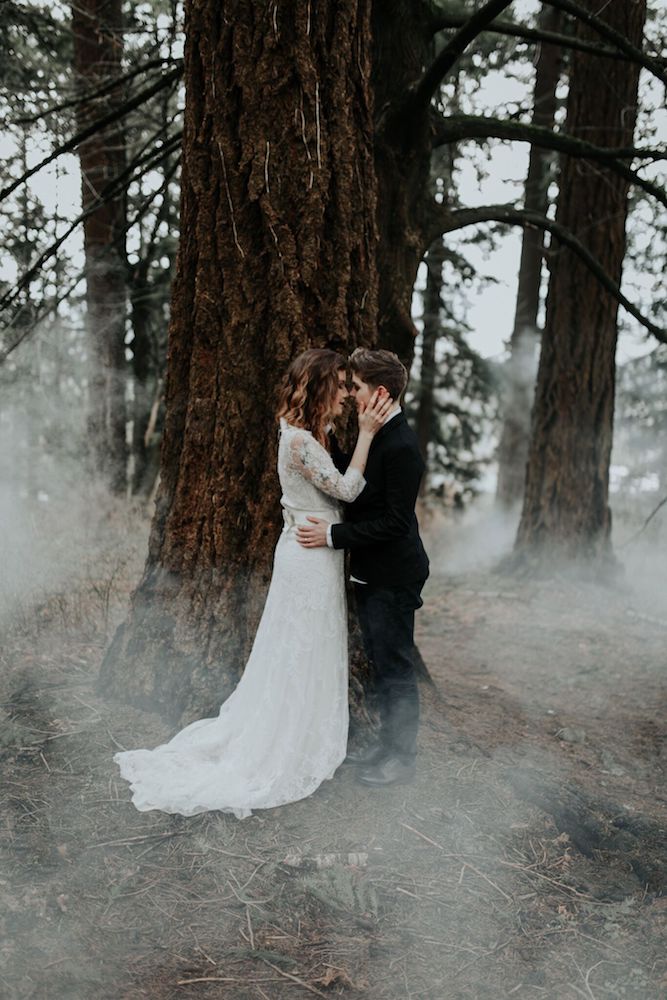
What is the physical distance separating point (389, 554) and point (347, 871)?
4.90ft

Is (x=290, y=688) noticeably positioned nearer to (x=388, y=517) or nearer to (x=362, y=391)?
(x=388, y=517)

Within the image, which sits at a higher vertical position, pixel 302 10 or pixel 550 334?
pixel 302 10

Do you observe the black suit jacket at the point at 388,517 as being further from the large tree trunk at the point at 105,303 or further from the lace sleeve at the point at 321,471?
the large tree trunk at the point at 105,303

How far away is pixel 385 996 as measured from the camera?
2.94 m

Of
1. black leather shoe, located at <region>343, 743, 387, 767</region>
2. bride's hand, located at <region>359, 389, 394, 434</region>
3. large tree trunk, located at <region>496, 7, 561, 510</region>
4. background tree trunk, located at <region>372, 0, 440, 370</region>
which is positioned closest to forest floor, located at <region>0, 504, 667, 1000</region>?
black leather shoe, located at <region>343, 743, 387, 767</region>

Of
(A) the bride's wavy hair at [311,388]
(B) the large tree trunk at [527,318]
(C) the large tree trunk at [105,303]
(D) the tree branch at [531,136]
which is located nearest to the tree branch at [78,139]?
(D) the tree branch at [531,136]

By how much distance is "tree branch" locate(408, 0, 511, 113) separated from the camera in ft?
13.9

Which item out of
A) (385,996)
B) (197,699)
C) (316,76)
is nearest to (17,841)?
(197,699)

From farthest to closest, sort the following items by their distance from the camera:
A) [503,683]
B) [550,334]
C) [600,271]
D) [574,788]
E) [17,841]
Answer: [550,334], [503,683], [600,271], [574,788], [17,841]

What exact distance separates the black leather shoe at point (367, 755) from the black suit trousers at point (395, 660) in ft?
0.23

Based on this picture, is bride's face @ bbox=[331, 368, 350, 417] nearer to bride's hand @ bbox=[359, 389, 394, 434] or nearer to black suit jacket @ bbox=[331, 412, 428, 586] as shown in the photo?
bride's hand @ bbox=[359, 389, 394, 434]

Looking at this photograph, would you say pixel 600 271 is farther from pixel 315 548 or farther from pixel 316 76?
pixel 315 548

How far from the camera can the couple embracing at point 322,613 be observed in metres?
4.06

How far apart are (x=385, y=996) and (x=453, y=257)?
1228 cm
